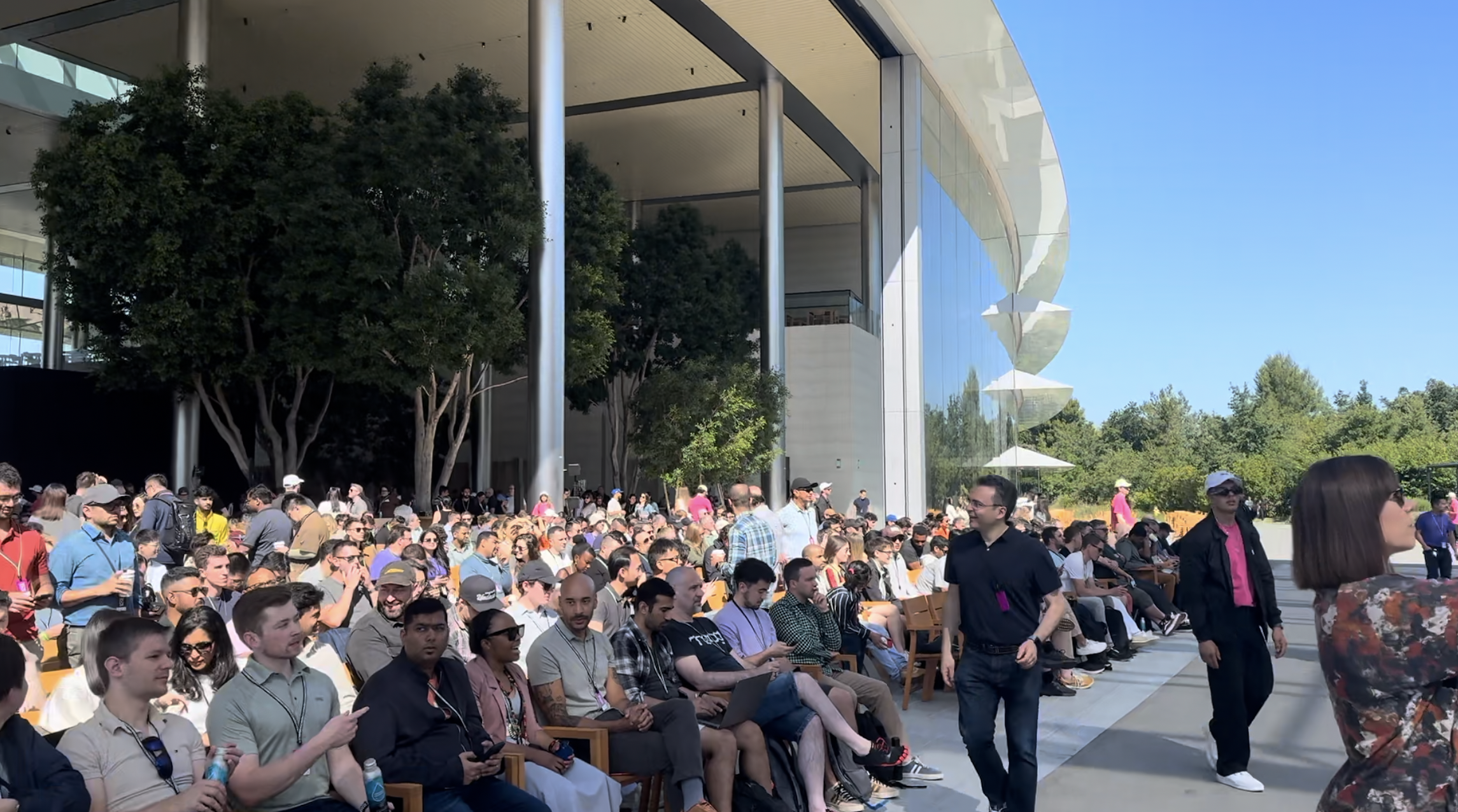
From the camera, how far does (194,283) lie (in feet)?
59.3

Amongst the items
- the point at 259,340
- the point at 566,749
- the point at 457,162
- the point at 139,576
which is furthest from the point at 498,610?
the point at 259,340

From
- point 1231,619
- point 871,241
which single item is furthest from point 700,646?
point 871,241

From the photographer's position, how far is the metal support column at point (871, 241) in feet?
115

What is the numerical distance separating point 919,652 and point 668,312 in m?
20.8

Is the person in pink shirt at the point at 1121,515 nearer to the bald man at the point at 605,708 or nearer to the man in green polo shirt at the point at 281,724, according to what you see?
the bald man at the point at 605,708

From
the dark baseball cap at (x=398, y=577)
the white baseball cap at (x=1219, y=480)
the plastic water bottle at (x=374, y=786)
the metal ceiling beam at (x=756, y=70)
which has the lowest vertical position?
the plastic water bottle at (x=374, y=786)

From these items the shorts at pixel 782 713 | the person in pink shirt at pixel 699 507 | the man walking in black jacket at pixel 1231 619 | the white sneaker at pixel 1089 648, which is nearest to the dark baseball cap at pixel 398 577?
the shorts at pixel 782 713

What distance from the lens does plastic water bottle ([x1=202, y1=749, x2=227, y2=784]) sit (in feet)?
11.3

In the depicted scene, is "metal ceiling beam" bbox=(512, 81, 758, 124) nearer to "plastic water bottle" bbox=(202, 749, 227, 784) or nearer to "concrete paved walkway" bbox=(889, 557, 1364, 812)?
"concrete paved walkway" bbox=(889, 557, 1364, 812)

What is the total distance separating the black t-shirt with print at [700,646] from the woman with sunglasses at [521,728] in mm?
898

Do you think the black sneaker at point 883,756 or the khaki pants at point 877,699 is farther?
the khaki pants at point 877,699

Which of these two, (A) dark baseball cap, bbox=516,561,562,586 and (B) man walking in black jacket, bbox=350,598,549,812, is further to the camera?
(A) dark baseball cap, bbox=516,561,562,586

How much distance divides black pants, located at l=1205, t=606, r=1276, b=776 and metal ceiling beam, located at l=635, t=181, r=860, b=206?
1219 inches

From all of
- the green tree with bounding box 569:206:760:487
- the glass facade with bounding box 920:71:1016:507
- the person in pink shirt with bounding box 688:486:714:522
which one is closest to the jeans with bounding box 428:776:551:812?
the person in pink shirt with bounding box 688:486:714:522
